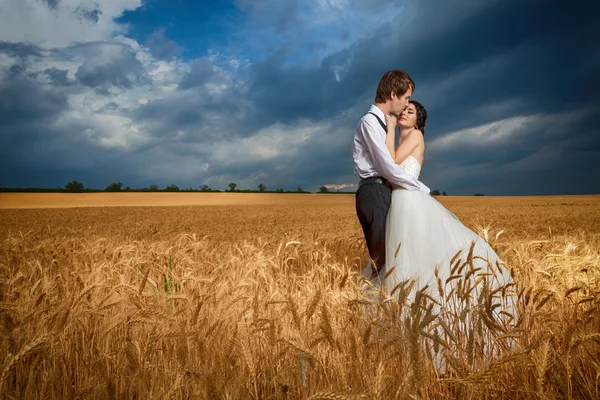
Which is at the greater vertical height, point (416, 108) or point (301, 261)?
point (416, 108)

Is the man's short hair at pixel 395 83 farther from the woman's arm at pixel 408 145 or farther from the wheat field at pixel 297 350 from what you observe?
the wheat field at pixel 297 350

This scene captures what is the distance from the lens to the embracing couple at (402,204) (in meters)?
3.43

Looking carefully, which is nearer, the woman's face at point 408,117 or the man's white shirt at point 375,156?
the man's white shirt at point 375,156

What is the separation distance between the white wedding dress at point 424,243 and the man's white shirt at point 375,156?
12 centimetres

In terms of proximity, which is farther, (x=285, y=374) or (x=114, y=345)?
(x=114, y=345)

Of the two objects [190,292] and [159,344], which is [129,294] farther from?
[159,344]

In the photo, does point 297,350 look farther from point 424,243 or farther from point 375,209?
point 375,209

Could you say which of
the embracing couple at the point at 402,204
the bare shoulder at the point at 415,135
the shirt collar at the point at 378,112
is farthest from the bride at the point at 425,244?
the shirt collar at the point at 378,112

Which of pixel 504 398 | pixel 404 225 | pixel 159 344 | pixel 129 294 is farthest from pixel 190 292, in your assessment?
pixel 504 398

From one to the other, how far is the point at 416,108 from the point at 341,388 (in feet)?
9.47

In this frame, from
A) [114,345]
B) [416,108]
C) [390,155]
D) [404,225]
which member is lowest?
[114,345]

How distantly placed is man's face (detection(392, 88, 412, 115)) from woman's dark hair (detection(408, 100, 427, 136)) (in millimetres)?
244

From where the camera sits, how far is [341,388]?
1.83m

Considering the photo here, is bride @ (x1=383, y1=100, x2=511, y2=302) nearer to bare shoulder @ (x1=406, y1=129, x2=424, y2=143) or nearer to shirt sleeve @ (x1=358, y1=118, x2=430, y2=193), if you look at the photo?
shirt sleeve @ (x1=358, y1=118, x2=430, y2=193)
